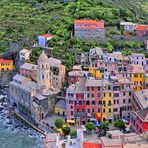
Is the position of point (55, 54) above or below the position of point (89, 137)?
above

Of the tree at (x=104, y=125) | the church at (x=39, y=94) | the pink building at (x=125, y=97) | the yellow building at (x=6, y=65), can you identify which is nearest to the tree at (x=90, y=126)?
the tree at (x=104, y=125)

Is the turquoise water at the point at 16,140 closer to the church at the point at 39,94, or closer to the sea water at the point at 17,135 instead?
the sea water at the point at 17,135

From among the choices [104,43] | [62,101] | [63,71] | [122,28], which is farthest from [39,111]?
[122,28]

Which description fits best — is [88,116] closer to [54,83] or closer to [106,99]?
[106,99]

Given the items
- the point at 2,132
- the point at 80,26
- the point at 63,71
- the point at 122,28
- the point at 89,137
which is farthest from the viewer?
the point at 122,28

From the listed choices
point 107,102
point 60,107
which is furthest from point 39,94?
point 107,102

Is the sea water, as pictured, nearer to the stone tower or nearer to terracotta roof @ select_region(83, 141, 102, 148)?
the stone tower

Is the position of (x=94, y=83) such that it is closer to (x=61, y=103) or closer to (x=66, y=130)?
(x=61, y=103)

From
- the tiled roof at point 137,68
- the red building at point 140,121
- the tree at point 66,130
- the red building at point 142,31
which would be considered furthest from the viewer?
the red building at point 142,31
